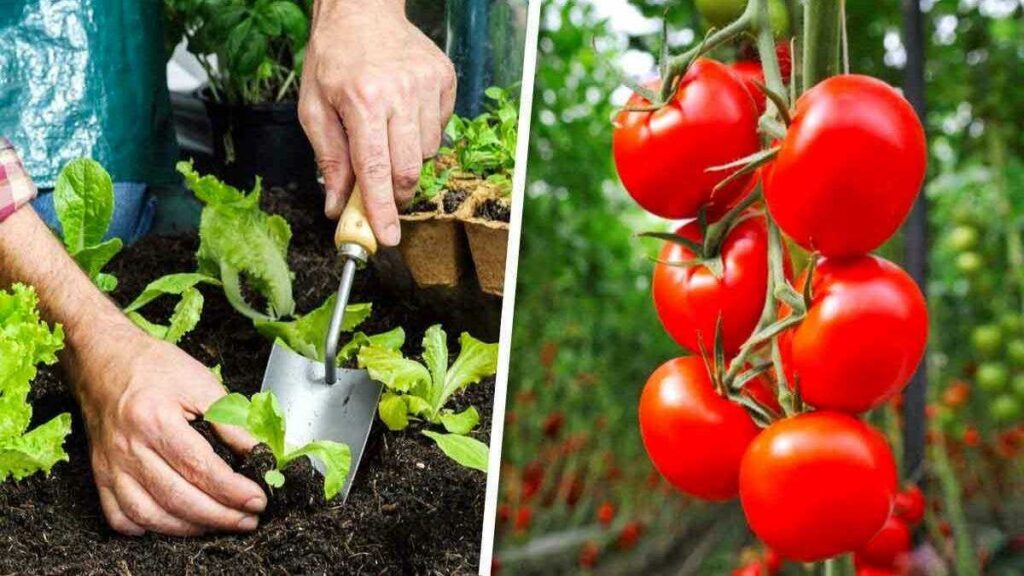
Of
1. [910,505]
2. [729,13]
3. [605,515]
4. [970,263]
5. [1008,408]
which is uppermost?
[729,13]

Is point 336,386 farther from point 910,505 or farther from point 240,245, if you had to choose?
point 910,505

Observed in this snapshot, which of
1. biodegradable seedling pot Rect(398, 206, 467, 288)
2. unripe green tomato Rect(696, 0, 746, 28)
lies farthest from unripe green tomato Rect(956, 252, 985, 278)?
unripe green tomato Rect(696, 0, 746, 28)

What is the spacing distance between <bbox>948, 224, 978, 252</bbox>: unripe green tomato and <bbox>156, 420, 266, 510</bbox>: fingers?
1177mm

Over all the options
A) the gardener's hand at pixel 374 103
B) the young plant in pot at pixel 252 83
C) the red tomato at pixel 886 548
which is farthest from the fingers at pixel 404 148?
the young plant in pot at pixel 252 83

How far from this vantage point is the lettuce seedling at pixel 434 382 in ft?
3.62

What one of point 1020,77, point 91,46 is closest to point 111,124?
point 91,46

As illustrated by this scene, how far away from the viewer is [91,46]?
1.54 meters

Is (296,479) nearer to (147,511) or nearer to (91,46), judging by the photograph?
(147,511)

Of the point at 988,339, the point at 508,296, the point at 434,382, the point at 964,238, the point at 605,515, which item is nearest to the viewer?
the point at 508,296

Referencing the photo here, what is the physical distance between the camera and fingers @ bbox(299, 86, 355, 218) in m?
1.11

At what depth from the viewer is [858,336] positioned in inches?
17.9

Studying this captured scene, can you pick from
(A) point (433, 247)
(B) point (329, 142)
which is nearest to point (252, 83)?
(A) point (433, 247)

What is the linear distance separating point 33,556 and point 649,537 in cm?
152

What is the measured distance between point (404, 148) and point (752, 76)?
1.98 ft
